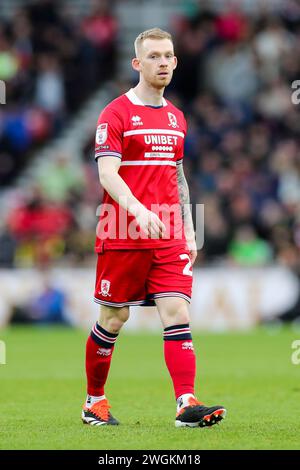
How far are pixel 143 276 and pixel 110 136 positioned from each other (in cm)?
101

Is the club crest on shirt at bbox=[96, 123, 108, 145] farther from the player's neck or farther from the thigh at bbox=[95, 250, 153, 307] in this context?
the thigh at bbox=[95, 250, 153, 307]

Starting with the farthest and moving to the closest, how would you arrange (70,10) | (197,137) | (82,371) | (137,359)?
(70,10)
(197,137)
(137,359)
(82,371)

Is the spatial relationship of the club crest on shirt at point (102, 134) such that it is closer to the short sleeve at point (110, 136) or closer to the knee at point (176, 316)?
the short sleeve at point (110, 136)

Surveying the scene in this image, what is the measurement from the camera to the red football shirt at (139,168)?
26.8 ft

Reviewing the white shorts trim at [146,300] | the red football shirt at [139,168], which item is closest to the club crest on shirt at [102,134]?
the red football shirt at [139,168]

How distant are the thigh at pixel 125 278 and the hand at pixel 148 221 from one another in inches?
18.7

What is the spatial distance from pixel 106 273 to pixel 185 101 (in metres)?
15.8

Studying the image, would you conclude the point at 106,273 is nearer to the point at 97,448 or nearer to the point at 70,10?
the point at 97,448

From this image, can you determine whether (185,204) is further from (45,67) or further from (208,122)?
(45,67)

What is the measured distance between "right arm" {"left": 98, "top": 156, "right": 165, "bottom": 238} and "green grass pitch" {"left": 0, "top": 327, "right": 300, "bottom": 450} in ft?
4.43

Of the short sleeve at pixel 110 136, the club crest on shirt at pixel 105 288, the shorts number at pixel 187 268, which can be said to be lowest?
the club crest on shirt at pixel 105 288

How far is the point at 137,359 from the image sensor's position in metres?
14.4

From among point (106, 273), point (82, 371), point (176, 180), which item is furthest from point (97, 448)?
point (82, 371)

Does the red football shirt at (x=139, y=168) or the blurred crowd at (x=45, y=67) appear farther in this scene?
the blurred crowd at (x=45, y=67)
